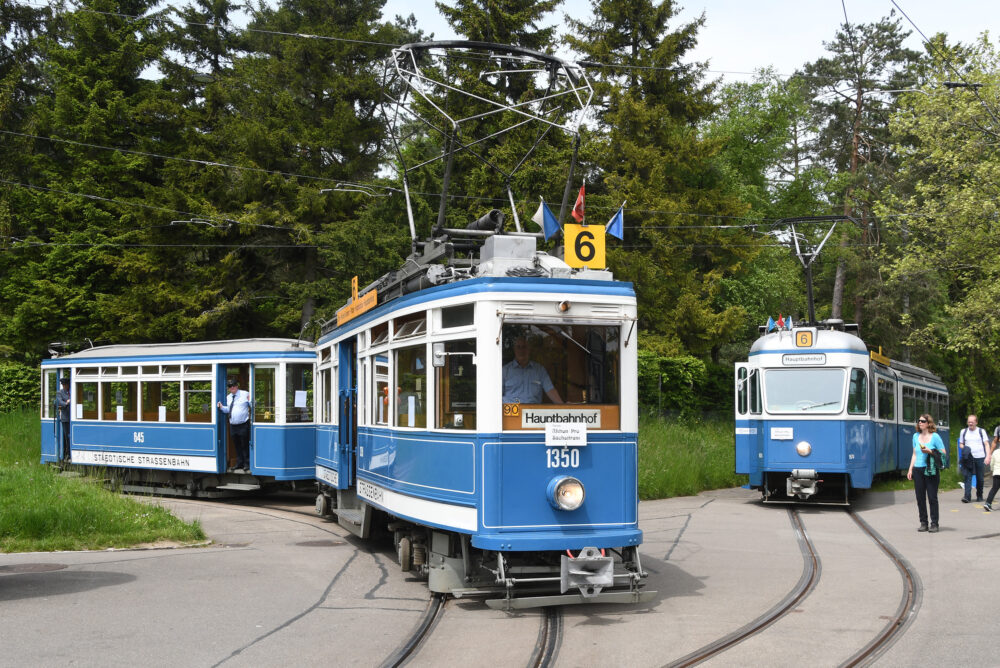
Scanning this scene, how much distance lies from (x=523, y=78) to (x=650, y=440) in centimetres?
1483

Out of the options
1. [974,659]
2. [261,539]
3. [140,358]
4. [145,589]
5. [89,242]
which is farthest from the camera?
[89,242]

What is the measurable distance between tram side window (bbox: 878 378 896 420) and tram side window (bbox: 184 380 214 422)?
12536 mm

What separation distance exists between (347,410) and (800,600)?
621 centimetres

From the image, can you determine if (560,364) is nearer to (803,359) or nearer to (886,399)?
(803,359)

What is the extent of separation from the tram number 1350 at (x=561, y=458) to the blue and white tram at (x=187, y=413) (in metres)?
9.87

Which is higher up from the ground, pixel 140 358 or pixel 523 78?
pixel 523 78

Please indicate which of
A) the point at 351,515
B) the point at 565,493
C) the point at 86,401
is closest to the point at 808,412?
the point at 351,515

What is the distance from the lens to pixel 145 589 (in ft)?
32.2

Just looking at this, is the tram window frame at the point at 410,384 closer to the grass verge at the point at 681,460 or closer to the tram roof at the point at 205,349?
the tram roof at the point at 205,349

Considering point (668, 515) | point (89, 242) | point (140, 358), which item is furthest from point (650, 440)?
point (89, 242)

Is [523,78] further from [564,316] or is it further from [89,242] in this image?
[564,316]

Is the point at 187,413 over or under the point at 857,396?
under

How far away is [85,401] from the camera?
21.9 metres

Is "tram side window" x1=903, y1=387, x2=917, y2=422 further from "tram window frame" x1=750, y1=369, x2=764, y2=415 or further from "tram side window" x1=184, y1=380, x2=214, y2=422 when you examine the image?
"tram side window" x1=184, y1=380, x2=214, y2=422
